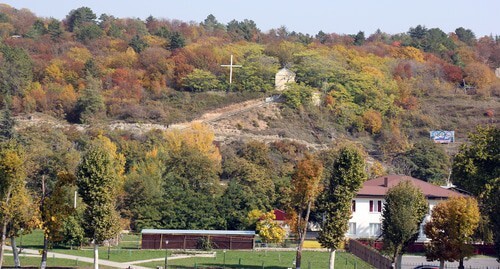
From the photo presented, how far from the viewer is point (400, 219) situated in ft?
172

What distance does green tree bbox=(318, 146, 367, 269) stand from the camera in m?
52.8

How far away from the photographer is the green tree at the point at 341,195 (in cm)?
5278

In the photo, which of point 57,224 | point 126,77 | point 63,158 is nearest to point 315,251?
point 57,224

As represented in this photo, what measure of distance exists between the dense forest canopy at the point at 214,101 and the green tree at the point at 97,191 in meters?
10.9

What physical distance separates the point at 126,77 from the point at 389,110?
30951 mm

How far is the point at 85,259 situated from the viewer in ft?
181

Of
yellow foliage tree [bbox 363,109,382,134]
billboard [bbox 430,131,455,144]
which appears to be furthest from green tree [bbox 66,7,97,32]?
billboard [bbox 430,131,455,144]

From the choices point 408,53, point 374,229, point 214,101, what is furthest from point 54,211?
point 408,53

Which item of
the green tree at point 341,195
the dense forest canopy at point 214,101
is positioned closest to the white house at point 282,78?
the dense forest canopy at point 214,101

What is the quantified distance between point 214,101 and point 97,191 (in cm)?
6690

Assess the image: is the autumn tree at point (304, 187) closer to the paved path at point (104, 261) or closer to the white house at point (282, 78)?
the paved path at point (104, 261)

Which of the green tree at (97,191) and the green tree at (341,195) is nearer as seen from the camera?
the green tree at (97,191)

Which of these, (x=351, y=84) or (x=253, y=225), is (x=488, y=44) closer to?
(x=351, y=84)

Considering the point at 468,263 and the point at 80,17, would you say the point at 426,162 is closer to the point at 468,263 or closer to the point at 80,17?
the point at 468,263
